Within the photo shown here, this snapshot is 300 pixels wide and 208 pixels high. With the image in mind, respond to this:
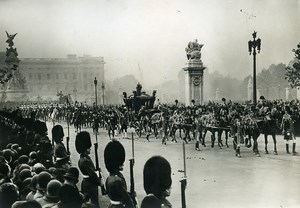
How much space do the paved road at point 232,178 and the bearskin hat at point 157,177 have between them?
16.1ft

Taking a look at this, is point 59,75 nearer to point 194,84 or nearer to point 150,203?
point 194,84

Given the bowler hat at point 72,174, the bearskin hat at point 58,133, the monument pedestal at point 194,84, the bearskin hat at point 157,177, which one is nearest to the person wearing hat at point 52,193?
the bowler hat at point 72,174

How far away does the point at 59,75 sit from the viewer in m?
116

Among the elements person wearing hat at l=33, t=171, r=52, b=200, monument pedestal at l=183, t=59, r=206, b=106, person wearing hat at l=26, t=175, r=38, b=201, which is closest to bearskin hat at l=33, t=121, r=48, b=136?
person wearing hat at l=26, t=175, r=38, b=201

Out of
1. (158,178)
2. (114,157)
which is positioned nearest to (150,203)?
(158,178)

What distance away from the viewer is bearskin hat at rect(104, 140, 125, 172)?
23.2 ft

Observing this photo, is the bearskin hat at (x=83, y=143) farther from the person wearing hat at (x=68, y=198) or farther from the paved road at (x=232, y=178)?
the person wearing hat at (x=68, y=198)

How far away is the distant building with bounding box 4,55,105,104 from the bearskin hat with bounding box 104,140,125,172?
102 metres

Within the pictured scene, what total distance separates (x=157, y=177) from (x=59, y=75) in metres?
113

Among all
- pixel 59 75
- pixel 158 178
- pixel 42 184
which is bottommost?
pixel 42 184

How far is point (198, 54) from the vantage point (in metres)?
40.8

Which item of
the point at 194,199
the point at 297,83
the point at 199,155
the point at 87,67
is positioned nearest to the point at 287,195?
the point at 194,199

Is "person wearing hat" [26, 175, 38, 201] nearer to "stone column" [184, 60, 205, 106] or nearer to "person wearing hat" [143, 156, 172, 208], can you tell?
"person wearing hat" [143, 156, 172, 208]

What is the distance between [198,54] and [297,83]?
8.72m
